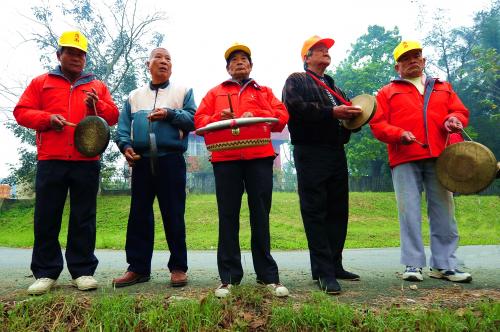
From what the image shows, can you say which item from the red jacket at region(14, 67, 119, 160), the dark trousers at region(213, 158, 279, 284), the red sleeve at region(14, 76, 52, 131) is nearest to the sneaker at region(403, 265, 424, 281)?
the dark trousers at region(213, 158, 279, 284)

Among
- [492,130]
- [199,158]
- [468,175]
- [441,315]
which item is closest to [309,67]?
[468,175]

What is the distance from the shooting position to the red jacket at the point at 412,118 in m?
4.25

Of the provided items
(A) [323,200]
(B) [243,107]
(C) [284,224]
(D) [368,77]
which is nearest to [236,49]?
(B) [243,107]

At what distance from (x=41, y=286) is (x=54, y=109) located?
163 centimetres

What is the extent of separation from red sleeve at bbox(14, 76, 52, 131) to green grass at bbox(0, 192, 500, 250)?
685 cm

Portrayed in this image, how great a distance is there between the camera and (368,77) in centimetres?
3378

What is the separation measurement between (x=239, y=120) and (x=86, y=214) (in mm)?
1831

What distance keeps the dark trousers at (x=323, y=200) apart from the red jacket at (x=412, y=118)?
22.8 inches

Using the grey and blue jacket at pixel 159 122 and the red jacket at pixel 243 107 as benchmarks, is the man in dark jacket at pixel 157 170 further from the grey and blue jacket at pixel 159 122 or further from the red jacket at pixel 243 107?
the red jacket at pixel 243 107

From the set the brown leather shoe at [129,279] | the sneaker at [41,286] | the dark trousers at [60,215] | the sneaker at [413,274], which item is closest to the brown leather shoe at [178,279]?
the brown leather shoe at [129,279]

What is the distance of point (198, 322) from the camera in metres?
2.84

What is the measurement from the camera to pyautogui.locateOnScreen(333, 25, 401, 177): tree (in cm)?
3039

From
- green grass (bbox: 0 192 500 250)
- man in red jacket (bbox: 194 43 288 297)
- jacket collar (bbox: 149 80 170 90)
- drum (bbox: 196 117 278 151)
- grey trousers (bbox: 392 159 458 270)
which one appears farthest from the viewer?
green grass (bbox: 0 192 500 250)

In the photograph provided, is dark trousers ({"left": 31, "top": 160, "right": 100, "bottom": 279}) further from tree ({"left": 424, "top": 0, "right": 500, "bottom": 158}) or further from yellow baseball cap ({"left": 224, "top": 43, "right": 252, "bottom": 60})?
tree ({"left": 424, "top": 0, "right": 500, "bottom": 158})
